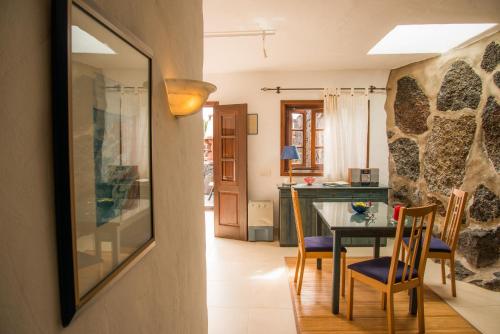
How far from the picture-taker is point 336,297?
2.79 m

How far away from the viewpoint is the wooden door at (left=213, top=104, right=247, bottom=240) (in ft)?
16.4

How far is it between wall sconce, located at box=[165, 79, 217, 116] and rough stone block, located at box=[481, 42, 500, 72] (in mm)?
3482

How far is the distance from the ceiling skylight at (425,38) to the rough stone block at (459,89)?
29cm

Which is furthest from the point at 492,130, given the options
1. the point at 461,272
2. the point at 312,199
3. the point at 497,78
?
the point at 312,199

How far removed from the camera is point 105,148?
0.72 m

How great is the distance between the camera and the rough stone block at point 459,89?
→ 11.9 ft

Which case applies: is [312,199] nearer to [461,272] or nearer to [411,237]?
[461,272]

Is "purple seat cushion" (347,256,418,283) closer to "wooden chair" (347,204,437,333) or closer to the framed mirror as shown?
"wooden chair" (347,204,437,333)

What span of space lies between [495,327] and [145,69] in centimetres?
326

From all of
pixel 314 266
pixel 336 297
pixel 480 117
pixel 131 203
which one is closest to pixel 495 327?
pixel 336 297

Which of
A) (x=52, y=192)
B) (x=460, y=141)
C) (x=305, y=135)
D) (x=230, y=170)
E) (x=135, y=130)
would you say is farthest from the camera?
(x=305, y=135)

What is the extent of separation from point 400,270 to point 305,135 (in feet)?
10.3

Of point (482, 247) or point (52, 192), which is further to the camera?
point (482, 247)

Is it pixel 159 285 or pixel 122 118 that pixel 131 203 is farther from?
pixel 159 285
